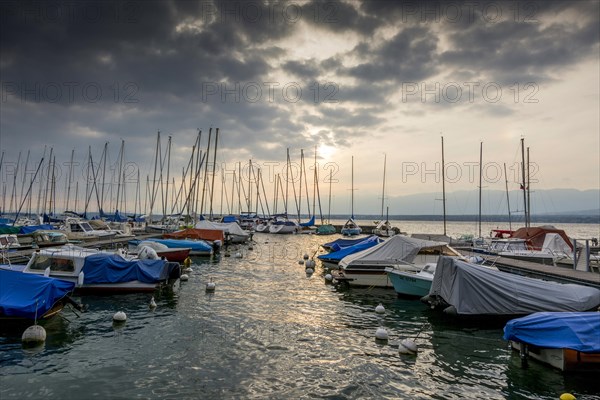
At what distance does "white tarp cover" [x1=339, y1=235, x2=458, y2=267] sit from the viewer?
1000 inches

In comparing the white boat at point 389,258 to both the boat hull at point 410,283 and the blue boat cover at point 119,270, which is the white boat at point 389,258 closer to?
the boat hull at point 410,283

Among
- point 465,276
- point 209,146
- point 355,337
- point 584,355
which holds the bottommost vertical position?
point 355,337

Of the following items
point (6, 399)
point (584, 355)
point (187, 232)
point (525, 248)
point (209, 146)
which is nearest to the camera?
point (6, 399)

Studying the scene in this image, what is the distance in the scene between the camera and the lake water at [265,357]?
1073 cm

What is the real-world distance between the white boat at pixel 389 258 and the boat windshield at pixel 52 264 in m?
17.6

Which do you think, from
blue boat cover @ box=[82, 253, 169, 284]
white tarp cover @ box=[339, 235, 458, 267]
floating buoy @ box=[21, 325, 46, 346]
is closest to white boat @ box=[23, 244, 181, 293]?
blue boat cover @ box=[82, 253, 169, 284]

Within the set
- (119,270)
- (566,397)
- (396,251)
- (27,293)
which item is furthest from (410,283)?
(27,293)

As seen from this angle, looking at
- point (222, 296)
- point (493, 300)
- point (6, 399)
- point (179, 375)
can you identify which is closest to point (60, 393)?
point (6, 399)

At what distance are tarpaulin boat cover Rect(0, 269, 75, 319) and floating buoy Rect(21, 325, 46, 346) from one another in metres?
1.24

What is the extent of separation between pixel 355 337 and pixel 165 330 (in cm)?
826

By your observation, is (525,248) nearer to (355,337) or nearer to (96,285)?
(355,337)

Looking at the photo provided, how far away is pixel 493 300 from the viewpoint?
672 inches

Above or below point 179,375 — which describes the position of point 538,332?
above

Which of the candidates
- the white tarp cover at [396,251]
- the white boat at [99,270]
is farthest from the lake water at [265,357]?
the white tarp cover at [396,251]
